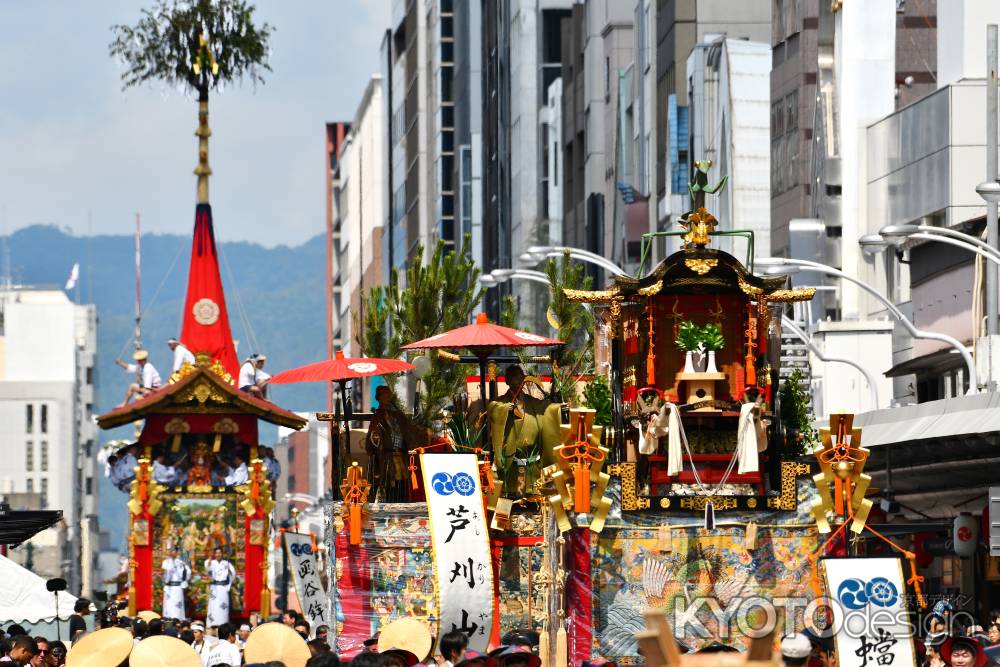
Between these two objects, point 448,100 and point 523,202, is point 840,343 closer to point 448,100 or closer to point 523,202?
point 523,202

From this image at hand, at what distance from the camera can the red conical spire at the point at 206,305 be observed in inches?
1885

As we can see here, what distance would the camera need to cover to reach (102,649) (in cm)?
1509

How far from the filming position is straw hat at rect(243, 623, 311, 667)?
1521 cm

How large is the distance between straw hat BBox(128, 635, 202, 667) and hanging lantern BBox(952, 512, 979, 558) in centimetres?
2078

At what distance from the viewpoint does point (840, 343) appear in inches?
2247

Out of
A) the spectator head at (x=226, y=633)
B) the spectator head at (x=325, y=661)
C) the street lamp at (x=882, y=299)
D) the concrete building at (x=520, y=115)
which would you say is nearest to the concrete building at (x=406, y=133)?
the concrete building at (x=520, y=115)

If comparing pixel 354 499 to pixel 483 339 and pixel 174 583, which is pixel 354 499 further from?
pixel 174 583

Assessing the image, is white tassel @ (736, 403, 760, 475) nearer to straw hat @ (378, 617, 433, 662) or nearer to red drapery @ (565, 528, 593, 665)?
red drapery @ (565, 528, 593, 665)

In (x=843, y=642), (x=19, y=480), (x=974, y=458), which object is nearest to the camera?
(x=843, y=642)

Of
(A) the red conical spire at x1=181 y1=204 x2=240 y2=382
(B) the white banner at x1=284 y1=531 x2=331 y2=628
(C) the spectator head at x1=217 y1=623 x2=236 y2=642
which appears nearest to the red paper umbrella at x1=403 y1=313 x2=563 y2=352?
(B) the white banner at x1=284 y1=531 x2=331 y2=628

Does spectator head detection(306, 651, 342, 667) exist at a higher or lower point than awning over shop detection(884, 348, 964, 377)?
lower

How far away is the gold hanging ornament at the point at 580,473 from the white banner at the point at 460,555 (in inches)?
38.8

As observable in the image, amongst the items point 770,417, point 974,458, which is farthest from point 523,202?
point 770,417

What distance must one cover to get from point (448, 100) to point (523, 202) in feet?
72.3
